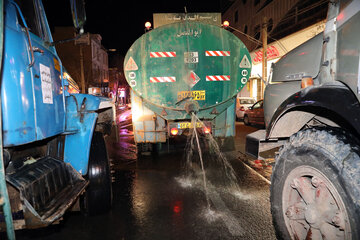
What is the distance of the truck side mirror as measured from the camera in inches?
94.4

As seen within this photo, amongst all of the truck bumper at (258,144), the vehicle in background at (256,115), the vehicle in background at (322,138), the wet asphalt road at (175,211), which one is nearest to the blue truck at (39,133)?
the wet asphalt road at (175,211)

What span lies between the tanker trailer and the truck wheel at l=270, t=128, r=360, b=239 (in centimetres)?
344

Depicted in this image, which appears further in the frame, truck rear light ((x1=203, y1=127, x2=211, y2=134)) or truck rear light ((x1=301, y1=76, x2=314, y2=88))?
truck rear light ((x1=203, y1=127, x2=211, y2=134))

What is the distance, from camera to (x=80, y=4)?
7.95ft

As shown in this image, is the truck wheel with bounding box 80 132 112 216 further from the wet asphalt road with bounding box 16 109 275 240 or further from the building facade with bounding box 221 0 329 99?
the building facade with bounding box 221 0 329 99

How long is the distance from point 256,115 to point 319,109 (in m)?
10.6

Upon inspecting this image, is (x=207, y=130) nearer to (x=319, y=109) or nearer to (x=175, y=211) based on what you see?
(x=175, y=211)

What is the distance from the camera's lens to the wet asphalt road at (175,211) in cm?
303

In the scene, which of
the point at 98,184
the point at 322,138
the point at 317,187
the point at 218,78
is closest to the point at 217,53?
the point at 218,78

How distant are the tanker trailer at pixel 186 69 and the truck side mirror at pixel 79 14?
108 inches

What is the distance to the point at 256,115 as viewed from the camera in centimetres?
1234

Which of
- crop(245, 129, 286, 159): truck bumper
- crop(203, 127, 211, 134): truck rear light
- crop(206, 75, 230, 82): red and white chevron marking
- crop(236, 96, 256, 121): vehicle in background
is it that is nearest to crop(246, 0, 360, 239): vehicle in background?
crop(245, 129, 286, 159): truck bumper

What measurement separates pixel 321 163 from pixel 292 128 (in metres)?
0.83

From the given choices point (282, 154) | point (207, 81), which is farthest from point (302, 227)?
point (207, 81)
